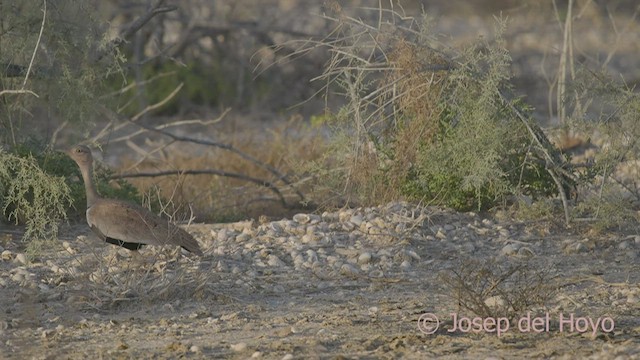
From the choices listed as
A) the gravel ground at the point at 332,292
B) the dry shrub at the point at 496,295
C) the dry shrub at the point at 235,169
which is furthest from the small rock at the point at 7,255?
the dry shrub at the point at 496,295

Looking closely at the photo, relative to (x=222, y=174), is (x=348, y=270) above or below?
below

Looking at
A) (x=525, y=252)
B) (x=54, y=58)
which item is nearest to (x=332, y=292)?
(x=525, y=252)

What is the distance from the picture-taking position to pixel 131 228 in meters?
7.16

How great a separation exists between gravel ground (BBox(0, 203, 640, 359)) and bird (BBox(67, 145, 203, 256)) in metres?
0.11

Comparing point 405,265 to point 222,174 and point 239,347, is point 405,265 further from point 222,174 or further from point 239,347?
point 222,174

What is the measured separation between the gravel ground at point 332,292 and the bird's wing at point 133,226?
116mm

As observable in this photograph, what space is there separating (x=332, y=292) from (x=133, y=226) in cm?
122

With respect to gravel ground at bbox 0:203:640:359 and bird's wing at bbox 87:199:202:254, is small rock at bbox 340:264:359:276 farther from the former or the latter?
bird's wing at bbox 87:199:202:254

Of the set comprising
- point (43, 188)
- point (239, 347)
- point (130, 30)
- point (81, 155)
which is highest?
point (130, 30)

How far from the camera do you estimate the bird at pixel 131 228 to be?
7152 mm

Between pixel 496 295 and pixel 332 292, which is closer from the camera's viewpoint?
pixel 496 295

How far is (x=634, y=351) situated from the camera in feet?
18.4

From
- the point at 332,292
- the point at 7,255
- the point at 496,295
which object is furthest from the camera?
the point at 7,255

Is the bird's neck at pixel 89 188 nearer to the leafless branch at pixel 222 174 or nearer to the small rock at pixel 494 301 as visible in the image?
the leafless branch at pixel 222 174
